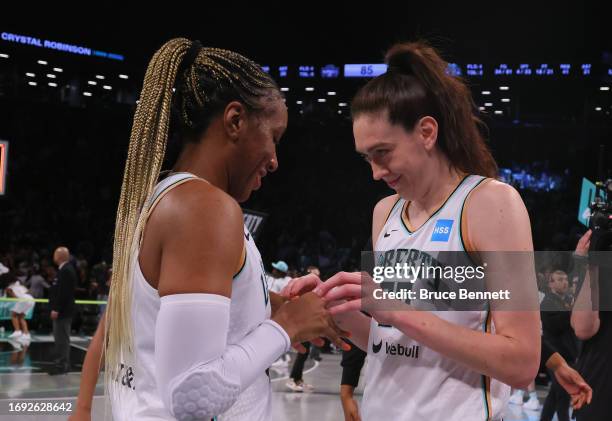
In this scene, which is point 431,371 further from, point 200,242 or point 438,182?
point 200,242

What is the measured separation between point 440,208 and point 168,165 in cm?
72

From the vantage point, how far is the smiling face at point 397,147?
1814 millimetres

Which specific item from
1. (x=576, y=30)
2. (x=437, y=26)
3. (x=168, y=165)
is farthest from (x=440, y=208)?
(x=576, y=30)

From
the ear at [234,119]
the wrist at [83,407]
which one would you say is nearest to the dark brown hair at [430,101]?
the ear at [234,119]

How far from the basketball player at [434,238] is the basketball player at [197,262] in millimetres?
217

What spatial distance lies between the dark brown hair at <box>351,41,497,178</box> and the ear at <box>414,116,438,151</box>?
15mm

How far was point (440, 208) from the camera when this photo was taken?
6.00 feet

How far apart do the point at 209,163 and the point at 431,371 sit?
2.48 ft

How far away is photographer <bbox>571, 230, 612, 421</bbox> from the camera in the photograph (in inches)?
122

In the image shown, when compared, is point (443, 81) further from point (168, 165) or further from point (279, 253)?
point (279, 253)

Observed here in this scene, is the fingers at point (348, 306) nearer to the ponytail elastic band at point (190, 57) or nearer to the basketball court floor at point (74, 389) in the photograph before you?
the ponytail elastic band at point (190, 57)

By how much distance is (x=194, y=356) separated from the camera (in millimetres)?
1332

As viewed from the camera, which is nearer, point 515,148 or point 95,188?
point 95,188

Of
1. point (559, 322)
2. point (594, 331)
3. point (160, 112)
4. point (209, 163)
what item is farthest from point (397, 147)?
point (559, 322)
